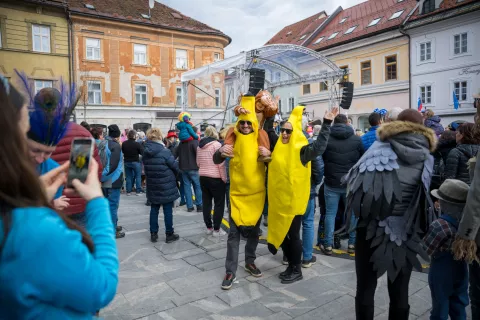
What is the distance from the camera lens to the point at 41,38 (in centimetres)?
2211

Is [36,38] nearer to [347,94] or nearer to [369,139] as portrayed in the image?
[347,94]

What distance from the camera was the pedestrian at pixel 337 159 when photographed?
15.4 ft

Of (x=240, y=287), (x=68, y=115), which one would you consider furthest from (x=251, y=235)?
(x=68, y=115)

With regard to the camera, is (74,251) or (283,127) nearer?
(74,251)

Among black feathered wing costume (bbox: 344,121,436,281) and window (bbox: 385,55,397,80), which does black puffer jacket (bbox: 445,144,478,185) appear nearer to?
black feathered wing costume (bbox: 344,121,436,281)

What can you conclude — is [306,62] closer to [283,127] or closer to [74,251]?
[283,127]

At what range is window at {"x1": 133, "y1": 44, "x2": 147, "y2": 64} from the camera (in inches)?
989

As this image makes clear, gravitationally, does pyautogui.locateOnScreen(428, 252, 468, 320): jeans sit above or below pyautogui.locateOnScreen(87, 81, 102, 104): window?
below

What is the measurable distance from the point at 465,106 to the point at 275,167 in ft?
69.3

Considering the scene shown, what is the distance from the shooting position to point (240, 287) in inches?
154

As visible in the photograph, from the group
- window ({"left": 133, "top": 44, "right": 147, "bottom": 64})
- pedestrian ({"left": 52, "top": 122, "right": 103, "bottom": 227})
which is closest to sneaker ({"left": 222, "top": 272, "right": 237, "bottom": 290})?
pedestrian ({"left": 52, "top": 122, "right": 103, "bottom": 227})

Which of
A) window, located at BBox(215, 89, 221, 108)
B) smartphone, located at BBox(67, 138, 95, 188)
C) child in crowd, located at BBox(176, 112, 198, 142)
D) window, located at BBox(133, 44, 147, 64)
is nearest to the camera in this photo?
smartphone, located at BBox(67, 138, 95, 188)

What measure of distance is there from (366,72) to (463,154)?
933 inches

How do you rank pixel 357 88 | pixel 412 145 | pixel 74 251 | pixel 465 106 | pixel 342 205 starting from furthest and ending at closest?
pixel 357 88
pixel 465 106
pixel 342 205
pixel 412 145
pixel 74 251
